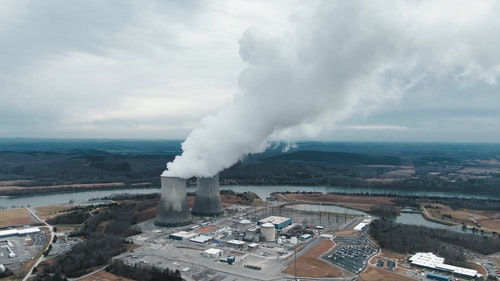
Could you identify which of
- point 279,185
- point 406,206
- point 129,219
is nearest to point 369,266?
point 129,219

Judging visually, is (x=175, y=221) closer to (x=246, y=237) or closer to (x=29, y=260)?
(x=246, y=237)

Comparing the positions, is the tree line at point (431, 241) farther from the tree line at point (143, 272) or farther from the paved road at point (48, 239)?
the paved road at point (48, 239)

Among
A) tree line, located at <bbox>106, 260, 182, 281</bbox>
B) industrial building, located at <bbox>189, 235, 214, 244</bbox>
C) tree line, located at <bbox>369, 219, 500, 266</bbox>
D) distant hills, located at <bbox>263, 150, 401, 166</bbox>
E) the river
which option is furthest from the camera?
distant hills, located at <bbox>263, 150, 401, 166</bbox>

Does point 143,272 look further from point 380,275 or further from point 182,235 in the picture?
point 380,275

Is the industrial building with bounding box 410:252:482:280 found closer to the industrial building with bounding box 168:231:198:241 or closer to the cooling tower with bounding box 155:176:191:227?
the industrial building with bounding box 168:231:198:241

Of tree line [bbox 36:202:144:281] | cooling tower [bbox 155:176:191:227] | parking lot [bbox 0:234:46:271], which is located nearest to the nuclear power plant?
cooling tower [bbox 155:176:191:227]
